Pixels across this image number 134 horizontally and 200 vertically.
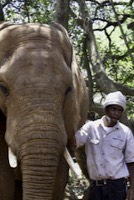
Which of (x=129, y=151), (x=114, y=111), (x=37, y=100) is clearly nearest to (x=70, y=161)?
(x=37, y=100)

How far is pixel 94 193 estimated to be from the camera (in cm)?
644

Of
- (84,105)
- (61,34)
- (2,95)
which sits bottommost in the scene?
(84,105)

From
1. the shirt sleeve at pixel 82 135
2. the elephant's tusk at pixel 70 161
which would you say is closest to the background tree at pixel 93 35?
the shirt sleeve at pixel 82 135

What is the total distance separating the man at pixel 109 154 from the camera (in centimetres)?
629

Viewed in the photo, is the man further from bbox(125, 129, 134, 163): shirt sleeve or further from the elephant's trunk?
the elephant's trunk

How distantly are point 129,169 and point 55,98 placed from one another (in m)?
1.70

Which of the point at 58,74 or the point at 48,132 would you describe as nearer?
the point at 48,132

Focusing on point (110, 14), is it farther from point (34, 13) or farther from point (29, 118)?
point (29, 118)

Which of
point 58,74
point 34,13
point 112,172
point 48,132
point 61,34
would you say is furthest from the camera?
point 34,13

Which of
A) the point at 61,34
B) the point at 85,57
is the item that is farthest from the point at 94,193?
the point at 85,57

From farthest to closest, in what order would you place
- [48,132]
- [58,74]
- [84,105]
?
[84,105]
[58,74]
[48,132]

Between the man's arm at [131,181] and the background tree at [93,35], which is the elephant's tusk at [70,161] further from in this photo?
the background tree at [93,35]

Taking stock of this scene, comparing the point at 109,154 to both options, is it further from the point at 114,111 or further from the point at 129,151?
the point at 114,111

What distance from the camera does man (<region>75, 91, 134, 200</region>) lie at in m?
6.29
